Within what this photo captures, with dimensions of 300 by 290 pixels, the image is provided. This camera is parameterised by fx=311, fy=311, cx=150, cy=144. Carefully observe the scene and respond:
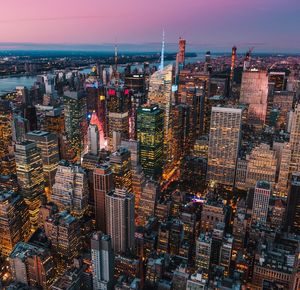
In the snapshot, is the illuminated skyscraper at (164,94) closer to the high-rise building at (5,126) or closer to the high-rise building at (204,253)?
the high-rise building at (5,126)

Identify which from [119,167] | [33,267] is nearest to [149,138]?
[119,167]

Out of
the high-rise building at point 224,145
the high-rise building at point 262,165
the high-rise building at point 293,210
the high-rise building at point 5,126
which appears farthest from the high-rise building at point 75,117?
the high-rise building at point 293,210

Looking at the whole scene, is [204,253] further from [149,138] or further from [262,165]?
[149,138]

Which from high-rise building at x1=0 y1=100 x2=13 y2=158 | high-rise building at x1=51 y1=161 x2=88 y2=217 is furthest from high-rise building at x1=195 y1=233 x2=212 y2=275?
high-rise building at x1=0 y1=100 x2=13 y2=158

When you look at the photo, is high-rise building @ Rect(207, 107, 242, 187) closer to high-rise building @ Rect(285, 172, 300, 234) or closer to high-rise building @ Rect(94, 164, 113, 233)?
high-rise building @ Rect(285, 172, 300, 234)

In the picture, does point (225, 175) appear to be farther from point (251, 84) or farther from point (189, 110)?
point (251, 84)

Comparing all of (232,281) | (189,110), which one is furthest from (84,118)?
(232,281)

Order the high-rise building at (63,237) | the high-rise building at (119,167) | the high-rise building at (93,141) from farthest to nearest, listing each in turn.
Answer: the high-rise building at (93,141) → the high-rise building at (119,167) → the high-rise building at (63,237)
